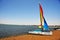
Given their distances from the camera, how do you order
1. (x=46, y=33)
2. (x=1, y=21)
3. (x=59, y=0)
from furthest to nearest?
(x=46, y=33) < (x=59, y=0) < (x=1, y=21)

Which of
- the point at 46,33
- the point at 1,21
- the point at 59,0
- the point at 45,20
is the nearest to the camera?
the point at 1,21

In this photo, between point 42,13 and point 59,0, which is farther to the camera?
point 42,13

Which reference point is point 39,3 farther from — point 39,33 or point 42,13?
point 39,33

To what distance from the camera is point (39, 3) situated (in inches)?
289

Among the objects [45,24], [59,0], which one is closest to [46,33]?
[45,24]

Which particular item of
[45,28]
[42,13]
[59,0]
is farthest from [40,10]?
[59,0]

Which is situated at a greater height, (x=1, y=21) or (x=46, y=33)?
(x=1, y=21)

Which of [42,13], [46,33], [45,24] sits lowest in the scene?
[46,33]

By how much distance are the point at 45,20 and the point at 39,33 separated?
107 cm

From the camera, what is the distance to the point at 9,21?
6707mm

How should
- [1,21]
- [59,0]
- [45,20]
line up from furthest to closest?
[45,20] < [59,0] < [1,21]

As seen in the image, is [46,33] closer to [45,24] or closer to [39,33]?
[39,33]

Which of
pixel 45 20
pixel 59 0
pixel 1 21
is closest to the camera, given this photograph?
pixel 1 21

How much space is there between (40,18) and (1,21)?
10.1 ft
